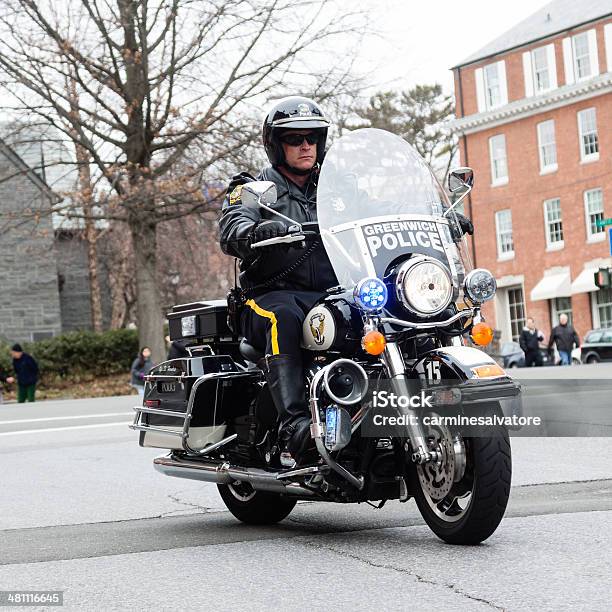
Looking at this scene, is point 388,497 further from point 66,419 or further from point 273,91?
point 273,91

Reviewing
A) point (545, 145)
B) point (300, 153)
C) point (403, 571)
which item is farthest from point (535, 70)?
point (403, 571)

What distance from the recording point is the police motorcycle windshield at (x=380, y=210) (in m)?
5.71

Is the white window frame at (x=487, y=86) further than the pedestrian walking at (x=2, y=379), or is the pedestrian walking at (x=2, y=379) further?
the white window frame at (x=487, y=86)

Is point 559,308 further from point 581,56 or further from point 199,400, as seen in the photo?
point 199,400

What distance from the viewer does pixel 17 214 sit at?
28.2 meters

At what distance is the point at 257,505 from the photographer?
6605mm

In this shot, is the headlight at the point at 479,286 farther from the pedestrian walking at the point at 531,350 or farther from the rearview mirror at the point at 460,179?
the pedestrian walking at the point at 531,350

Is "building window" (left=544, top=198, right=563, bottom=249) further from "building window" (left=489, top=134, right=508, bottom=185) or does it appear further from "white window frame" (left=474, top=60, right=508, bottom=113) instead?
"white window frame" (left=474, top=60, right=508, bottom=113)

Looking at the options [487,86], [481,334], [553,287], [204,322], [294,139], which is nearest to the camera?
[481,334]

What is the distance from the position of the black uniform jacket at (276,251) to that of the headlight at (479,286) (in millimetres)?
799

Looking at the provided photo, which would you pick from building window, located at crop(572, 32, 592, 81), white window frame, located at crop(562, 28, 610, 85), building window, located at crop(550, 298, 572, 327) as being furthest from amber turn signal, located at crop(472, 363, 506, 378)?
building window, located at crop(572, 32, 592, 81)

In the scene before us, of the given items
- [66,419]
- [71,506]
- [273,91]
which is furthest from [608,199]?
[71,506]

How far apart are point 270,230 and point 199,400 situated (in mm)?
1183

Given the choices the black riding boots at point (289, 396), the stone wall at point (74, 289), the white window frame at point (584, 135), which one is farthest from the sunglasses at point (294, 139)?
the white window frame at point (584, 135)
